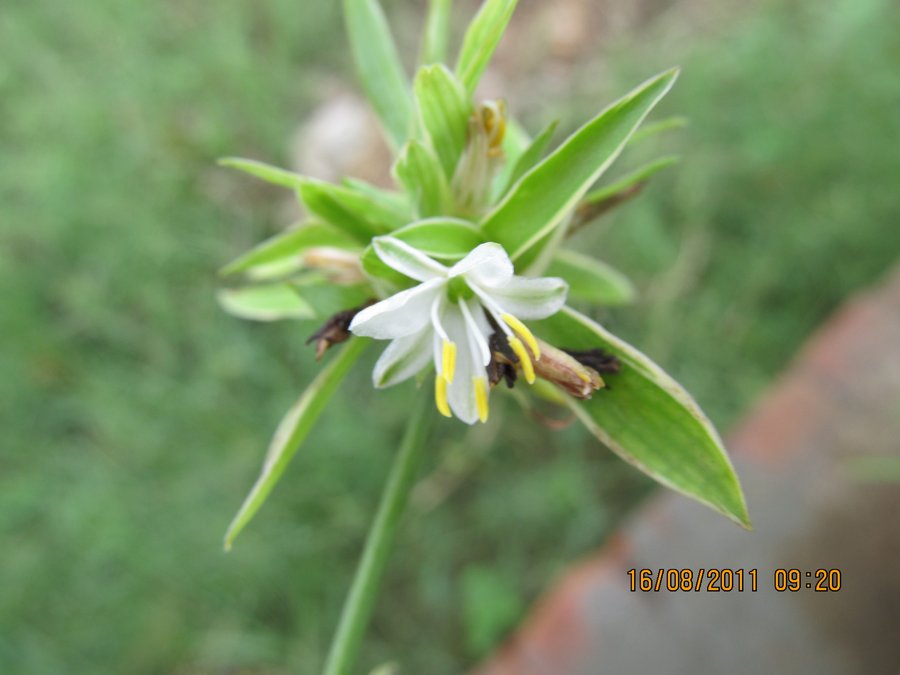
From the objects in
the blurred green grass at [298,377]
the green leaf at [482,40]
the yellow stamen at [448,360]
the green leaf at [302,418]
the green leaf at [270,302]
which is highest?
the green leaf at [482,40]

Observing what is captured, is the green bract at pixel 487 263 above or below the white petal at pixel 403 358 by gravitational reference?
above

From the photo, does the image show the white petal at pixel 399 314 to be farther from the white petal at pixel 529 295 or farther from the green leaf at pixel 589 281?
the green leaf at pixel 589 281

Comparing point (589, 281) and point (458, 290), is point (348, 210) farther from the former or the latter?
point (589, 281)

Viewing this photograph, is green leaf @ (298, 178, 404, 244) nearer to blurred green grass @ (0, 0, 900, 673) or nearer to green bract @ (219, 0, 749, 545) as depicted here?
green bract @ (219, 0, 749, 545)
